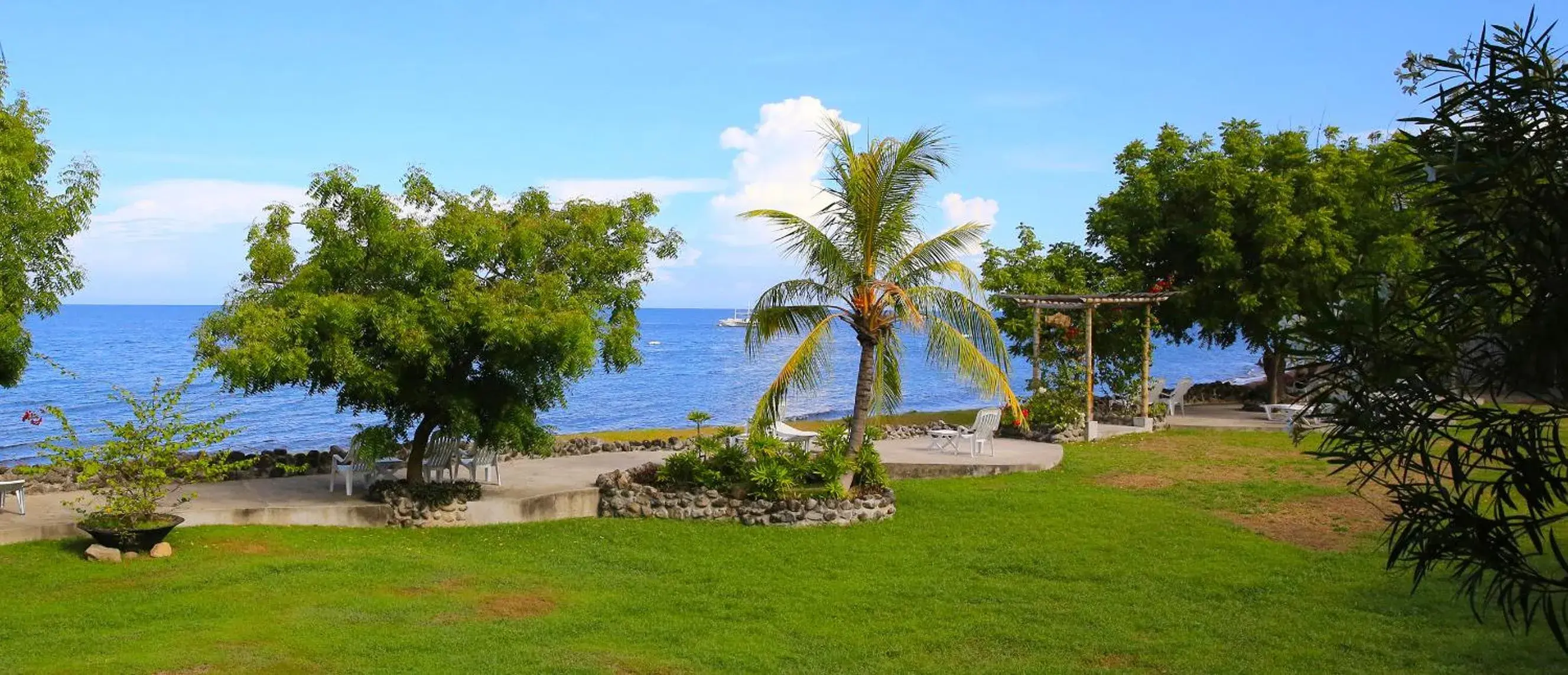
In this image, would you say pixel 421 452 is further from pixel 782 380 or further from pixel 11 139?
pixel 11 139

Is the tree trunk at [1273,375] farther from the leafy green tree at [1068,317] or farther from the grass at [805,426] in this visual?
the grass at [805,426]

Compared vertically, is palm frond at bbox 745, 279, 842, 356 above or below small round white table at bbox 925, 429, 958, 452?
above

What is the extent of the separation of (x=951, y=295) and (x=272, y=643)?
8981 mm

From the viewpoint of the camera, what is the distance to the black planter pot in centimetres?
1092

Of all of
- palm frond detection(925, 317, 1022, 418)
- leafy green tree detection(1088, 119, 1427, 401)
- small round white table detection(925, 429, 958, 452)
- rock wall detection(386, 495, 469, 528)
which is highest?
leafy green tree detection(1088, 119, 1427, 401)

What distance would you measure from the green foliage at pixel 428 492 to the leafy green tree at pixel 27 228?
3.84 m

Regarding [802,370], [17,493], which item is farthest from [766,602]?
[17,493]

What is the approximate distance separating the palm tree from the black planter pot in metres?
6.43

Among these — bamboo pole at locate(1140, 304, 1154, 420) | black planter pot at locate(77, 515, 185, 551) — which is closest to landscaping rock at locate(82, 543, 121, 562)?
black planter pot at locate(77, 515, 185, 551)

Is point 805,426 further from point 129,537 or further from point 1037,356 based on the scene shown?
point 129,537

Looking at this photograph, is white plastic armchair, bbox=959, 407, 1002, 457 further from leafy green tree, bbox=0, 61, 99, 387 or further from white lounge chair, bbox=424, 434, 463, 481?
leafy green tree, bbox=0, 61, 99, 387

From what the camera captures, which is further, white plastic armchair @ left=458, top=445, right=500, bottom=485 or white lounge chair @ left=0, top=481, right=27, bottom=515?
white plastic armchair @ left=458, top=445, right=500, bottom=485

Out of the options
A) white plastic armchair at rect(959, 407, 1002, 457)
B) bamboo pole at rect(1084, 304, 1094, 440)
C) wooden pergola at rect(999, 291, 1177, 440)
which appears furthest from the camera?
wooden pergola at rect(999, 291, 1177, 440)

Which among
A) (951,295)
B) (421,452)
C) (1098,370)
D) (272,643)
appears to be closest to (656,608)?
(272,643)
